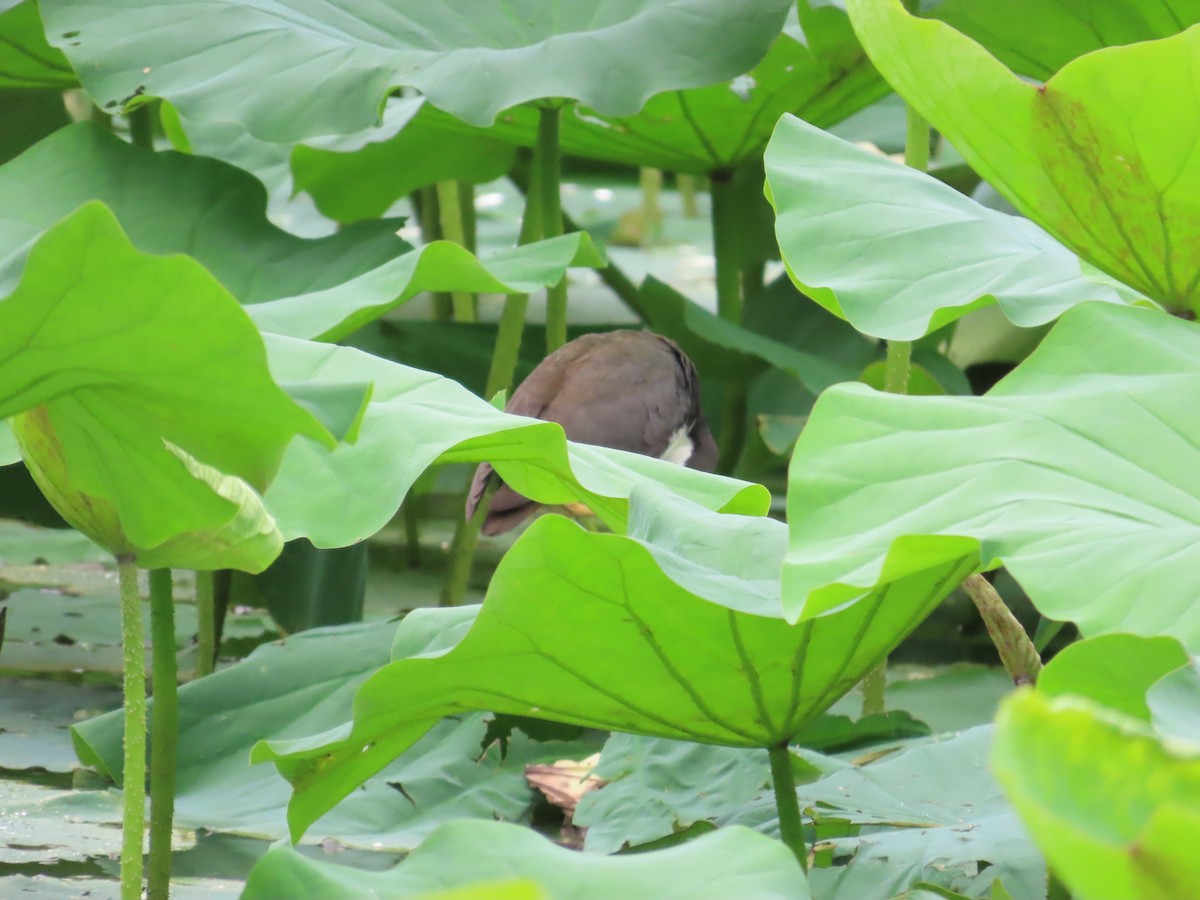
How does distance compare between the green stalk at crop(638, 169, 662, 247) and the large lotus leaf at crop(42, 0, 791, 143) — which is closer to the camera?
the large lotus leaf at crop(42, 0, 791, 143)

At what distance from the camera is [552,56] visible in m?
1.35

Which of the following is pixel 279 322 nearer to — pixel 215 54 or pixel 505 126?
pixel 215 54

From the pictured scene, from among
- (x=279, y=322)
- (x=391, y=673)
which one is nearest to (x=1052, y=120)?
(x=391, y=673)

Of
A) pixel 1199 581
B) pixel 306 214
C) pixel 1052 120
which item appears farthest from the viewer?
pixel 306 214

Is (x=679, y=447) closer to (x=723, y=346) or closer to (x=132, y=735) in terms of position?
(x=723, y=346)

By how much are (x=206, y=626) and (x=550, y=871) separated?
36.5 inches

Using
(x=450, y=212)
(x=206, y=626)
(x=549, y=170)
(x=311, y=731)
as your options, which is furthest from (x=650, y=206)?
(x=311, y=731)

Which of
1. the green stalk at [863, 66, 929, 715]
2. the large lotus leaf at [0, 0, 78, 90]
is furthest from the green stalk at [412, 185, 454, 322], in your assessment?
the green stalk at [863, 66, 929, 715]

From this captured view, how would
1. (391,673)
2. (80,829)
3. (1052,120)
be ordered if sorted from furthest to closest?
1. (80,829)
2. (1052,120)
3. (391,673)

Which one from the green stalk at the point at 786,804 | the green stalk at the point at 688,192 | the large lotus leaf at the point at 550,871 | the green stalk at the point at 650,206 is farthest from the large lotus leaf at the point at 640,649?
the green stalk at the point at 688,192

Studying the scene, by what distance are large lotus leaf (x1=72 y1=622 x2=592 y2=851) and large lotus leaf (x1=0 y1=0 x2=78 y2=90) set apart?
77 cm

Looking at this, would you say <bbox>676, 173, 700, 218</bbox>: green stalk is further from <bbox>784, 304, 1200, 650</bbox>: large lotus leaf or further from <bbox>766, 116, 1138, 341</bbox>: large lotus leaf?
<bbox>784, 304, 1200, 650</bbox>: large lotus leaf

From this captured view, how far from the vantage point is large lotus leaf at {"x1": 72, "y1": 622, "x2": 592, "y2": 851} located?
1.04 metres

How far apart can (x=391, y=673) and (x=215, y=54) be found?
93cm
